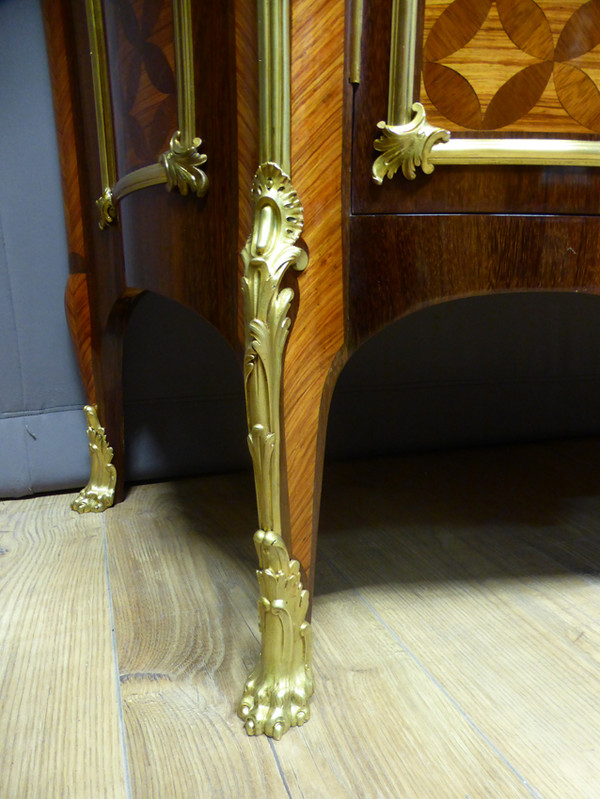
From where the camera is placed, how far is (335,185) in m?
0.36

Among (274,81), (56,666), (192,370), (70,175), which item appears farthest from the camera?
(192,370)

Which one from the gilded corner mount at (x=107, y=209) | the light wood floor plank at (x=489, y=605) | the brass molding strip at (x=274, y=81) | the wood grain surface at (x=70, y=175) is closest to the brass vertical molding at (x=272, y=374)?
the brass molding strip at (x=274, y=81)

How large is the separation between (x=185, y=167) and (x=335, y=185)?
0.11m

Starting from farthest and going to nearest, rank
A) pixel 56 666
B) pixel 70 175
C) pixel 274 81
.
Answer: pixel 70 175
pixel 56 666
pixel 274 81

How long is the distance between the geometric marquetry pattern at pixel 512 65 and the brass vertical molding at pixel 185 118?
15cm

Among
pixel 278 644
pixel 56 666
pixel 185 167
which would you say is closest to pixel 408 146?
pixel 185 167

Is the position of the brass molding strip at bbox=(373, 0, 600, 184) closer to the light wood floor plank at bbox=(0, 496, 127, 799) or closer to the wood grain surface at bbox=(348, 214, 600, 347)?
the wood grain surface at bbox=(348, 214, 600, 347)

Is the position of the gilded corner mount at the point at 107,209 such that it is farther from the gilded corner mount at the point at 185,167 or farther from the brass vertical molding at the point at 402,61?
the brass vertical molding at the point at 402,61

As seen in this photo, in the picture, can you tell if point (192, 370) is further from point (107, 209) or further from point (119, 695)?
point (119, 695)

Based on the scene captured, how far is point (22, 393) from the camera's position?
73 cm

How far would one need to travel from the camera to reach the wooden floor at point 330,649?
35cm

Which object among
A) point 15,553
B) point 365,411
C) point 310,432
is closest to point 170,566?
point 15,553

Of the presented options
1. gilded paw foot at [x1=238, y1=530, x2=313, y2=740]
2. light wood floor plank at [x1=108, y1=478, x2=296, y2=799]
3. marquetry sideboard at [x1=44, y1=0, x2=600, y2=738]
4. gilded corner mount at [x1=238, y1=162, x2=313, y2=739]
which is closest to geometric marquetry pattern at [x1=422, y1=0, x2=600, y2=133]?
marquetry sideboard at [x1=44, y1=0, x2=600, y2=738]

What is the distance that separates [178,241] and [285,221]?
4.5 inches
